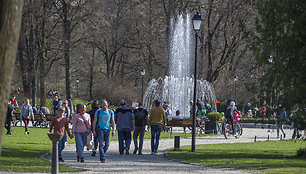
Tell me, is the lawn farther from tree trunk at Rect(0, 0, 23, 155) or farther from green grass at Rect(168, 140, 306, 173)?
tree trunk at Rect(0, 0, 23, 155)

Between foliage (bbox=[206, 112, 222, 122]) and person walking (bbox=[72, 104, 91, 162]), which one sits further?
foliage (bbox=[206, 112, 222, 122])

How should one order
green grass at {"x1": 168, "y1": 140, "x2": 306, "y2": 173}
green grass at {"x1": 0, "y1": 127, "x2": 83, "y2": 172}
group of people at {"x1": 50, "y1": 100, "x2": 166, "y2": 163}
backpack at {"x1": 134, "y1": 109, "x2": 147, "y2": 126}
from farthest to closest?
backpack at {"x1": 134, "y1": 109, "x2": 147, "y2": 126} → group of people at {"x1": 50, "y1": 100, "x2": 166, "y2": 163} → green grass at {"x1": 168, "y1": 140, "x2": 306, "y2": 173} → green grass at {"x1": 0, "y1": 127, "x2": 83, "y2": 172}

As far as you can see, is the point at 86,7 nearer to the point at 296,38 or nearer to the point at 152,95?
the point at 152,95

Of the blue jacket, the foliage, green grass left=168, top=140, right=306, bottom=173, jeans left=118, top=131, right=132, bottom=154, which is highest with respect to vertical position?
the foliage

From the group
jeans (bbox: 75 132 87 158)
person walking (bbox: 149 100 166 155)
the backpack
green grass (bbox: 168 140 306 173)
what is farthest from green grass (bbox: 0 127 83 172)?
green grass (bbox: 168 140 306 173)

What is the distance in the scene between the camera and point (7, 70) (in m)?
4.87

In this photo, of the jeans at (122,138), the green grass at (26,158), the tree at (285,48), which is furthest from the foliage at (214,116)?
the tree at (285,48)

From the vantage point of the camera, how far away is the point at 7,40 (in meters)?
4.82

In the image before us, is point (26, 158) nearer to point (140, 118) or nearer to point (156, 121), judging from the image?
point (140, 118)

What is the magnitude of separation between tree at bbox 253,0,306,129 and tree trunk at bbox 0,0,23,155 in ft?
35.4

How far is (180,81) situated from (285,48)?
30.1 metres

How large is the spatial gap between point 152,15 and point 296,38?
117ft

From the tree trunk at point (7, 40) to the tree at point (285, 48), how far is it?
1078 centimetres

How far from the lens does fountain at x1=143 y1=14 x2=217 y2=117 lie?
43219 millimetres
